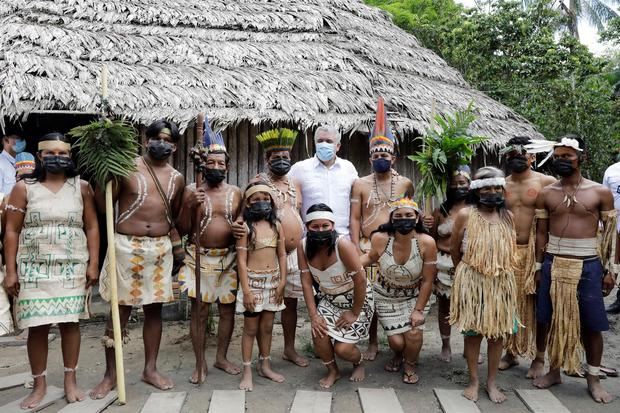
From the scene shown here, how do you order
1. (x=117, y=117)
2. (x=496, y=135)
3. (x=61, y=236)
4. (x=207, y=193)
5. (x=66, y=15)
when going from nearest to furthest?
(x=61, y=236)
(x=207, y=193)
(x=117, y=117)
(x=66, y=15)
(x=496, y=135)

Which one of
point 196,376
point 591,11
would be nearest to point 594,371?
point 196,376

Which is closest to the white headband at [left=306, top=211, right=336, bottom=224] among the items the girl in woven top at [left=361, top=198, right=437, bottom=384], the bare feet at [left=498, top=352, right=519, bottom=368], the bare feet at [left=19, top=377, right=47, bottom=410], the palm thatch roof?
the girl in woven top at [left=361, top=198, right=437, bottom=384]

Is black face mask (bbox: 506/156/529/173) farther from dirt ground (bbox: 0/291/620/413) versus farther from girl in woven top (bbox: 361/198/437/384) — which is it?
dirt ground (bbox: 0/291/620/413)

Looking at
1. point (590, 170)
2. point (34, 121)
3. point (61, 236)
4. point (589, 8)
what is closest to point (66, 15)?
point (34, 121)

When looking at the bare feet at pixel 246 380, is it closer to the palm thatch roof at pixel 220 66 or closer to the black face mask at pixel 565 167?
the black face mask at pixel 565 167

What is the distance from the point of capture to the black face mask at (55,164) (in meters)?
3.58

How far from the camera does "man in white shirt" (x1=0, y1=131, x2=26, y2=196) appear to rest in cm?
568

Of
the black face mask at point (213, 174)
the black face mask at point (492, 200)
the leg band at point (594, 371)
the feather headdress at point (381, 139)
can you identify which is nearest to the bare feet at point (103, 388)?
the black face mask at point (213, 174)

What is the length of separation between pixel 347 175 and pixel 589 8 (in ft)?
70.6

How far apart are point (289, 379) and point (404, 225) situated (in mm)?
1524

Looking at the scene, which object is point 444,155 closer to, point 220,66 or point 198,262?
point 198,262

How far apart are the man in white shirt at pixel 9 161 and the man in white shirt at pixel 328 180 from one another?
314cm

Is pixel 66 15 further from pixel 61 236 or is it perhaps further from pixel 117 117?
pixel 61 236

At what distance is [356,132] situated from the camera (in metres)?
6.98
